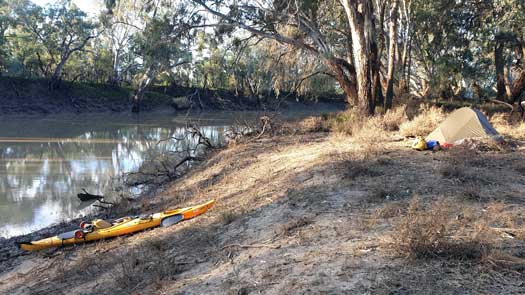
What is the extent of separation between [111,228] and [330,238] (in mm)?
3191

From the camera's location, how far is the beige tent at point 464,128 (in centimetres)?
781

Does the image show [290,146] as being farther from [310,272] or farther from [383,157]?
[310,272]

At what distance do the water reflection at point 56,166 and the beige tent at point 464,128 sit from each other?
6491mm

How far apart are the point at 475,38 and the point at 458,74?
6.51 feet

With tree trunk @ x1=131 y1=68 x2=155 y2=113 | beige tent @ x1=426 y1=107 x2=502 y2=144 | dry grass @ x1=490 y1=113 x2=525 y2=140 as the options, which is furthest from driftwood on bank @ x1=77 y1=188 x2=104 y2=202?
tree trunk @ x1=131 y1=68 x2=155 y2=113

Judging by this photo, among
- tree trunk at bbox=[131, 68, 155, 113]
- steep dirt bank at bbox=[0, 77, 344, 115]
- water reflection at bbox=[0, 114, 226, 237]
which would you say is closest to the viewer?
water reflection at bbox=[0, 114, 226, 237]

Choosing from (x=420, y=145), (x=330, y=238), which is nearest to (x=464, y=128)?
(x=420, y=145)

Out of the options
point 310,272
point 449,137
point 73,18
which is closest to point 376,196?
point 310,272

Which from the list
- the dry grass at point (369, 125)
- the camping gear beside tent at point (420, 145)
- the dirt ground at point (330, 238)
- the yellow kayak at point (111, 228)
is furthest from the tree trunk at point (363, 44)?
the yellow kayak at point (111, 228)

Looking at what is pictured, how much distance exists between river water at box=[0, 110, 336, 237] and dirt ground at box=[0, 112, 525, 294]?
7.61 ft

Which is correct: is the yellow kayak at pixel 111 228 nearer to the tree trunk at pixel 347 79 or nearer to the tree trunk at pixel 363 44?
the tree trunk at pixel 363 44

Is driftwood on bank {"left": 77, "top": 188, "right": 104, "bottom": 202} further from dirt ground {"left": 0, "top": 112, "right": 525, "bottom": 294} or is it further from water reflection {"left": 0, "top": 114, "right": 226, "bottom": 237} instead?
dirt ground {"left": 0, "top": 112, "right": 525, "bottom": 294}

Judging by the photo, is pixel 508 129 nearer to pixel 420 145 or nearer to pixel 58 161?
pixel 420 145

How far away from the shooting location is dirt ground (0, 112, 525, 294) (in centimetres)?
311
